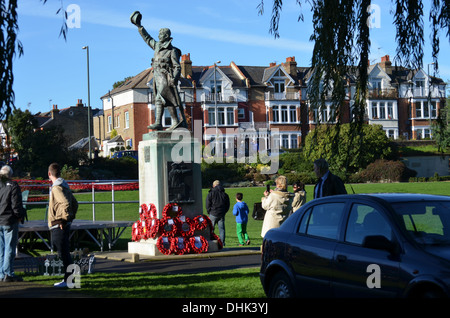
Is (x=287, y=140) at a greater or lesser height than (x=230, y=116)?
lesser

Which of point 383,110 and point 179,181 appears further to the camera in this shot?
point 383,110

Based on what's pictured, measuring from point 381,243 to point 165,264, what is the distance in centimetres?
854

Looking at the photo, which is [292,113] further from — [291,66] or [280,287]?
[280,287]

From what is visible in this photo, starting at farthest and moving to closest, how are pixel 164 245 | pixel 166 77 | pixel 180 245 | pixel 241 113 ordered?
1. pixel 241 113
2. pixel 166 77
3. pixel 180 245
4. pixel 164 245

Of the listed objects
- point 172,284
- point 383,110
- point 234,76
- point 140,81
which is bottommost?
point 172,284

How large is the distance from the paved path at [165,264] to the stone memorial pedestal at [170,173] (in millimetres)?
753

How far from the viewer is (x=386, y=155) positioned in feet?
198

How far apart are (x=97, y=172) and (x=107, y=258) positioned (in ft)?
133

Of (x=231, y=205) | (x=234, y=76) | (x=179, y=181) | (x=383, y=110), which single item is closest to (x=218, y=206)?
(x=179, y=181)

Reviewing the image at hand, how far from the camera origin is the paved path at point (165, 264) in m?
11.0

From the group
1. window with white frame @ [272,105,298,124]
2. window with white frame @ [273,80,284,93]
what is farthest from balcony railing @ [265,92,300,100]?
window with white frame @ [272,105,298,124]

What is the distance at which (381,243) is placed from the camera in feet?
21.7

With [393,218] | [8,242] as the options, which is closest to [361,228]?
[393,218]

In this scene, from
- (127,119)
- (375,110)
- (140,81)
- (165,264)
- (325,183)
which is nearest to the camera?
(325,183)
